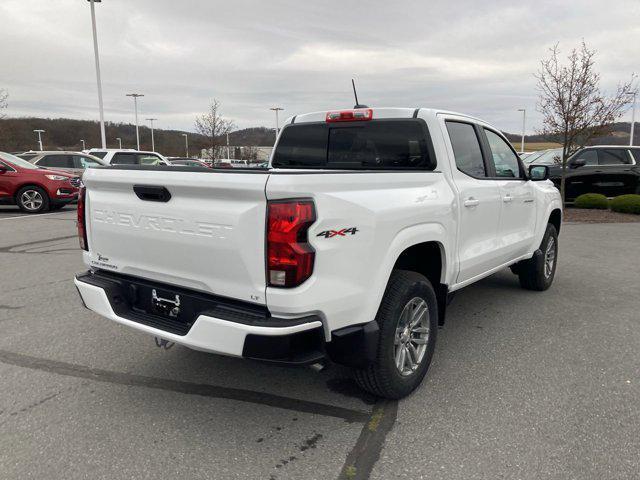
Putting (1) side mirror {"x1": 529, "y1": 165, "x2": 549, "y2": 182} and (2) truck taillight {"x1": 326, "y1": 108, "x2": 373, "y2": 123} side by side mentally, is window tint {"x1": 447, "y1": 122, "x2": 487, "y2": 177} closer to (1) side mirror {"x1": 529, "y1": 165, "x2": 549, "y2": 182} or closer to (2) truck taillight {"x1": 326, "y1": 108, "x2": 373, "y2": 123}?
(2) truck taillight {"x1": 326, "y1": 108, "x2": 373, "y2": 123}

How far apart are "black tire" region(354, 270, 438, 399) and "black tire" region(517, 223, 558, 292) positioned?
9.22 feet

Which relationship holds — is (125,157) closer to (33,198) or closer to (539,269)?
(33,198)

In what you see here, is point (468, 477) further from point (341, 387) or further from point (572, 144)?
point (572, 144)

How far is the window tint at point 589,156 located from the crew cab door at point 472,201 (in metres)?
12.0

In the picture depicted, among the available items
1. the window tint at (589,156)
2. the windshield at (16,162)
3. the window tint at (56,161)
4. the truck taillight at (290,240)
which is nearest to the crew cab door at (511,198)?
the truck taillight at (290,240)

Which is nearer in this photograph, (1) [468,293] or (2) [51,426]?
(2) [51,426]

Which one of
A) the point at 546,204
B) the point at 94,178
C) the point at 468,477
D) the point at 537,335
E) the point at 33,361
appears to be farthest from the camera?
the point at 546,204

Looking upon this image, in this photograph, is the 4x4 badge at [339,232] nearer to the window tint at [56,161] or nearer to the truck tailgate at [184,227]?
the truck tailgate at [184,227]

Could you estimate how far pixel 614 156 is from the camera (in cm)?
1447

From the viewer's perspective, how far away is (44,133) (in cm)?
8812

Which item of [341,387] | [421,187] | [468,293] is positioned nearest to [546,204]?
[468,293]

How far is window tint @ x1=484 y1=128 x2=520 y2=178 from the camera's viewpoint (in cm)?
454

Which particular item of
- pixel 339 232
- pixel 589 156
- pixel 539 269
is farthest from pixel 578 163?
pixel 339 232

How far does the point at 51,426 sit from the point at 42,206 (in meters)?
12.5
